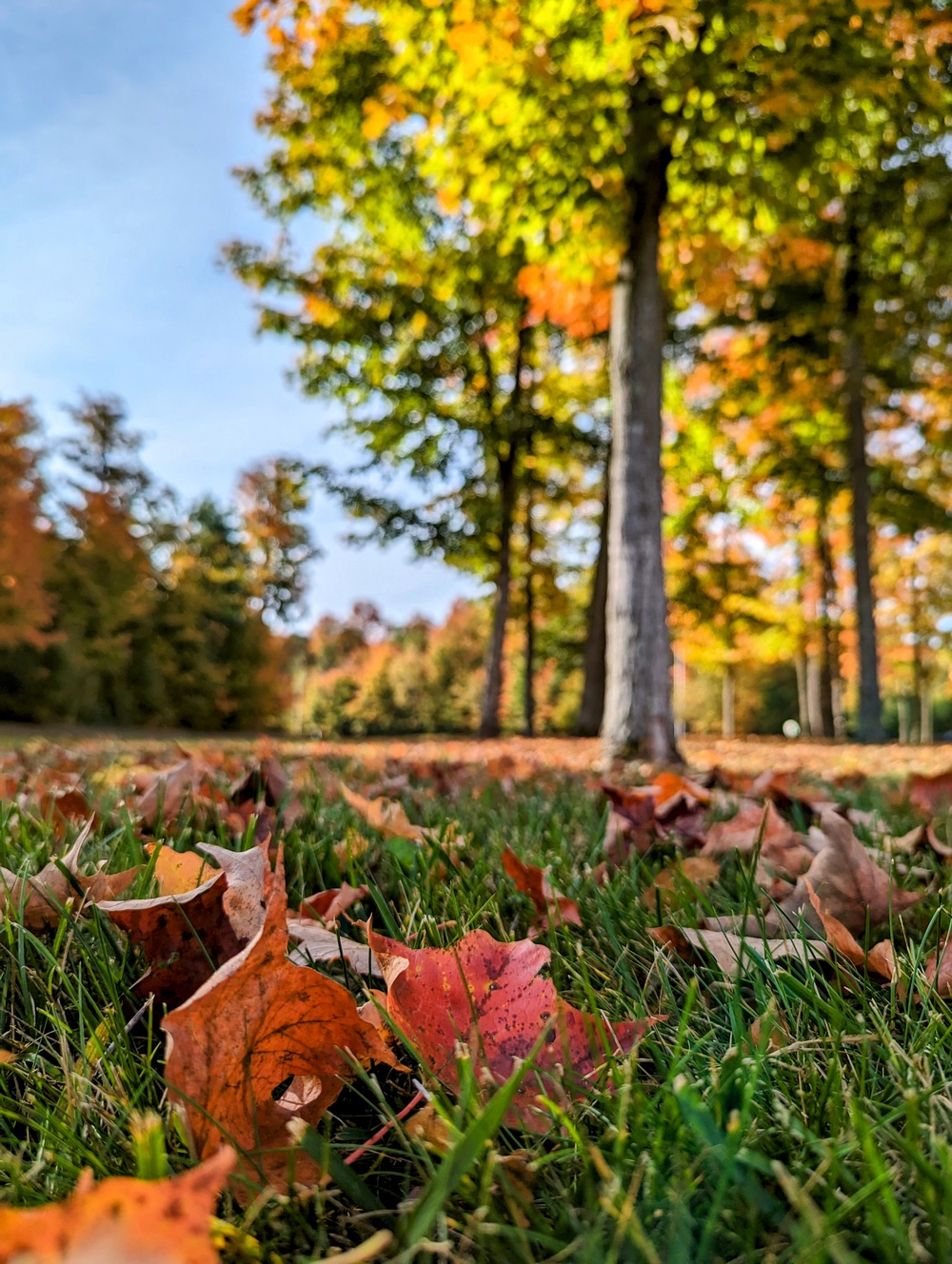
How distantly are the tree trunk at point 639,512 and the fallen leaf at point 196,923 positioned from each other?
13.4 ft

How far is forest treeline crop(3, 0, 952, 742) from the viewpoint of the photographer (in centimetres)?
446

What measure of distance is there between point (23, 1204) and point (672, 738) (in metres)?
4.65

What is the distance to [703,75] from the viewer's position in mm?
4367

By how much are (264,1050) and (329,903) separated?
47 centimetres

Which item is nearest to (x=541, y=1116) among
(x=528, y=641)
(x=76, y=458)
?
(x=528, y=641)

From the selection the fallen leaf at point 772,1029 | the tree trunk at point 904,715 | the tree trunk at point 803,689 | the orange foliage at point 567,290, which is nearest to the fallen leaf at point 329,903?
the fallen leaf at point 772,1029

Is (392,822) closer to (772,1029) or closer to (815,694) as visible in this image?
(772,1029)

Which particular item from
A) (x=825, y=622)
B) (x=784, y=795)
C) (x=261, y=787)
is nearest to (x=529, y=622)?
(x=825, y=622)

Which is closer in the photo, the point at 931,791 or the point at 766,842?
the point at 766,842

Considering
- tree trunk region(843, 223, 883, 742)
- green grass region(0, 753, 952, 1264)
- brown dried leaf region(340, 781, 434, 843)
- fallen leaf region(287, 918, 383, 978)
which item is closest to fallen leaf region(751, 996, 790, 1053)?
green grass region(0, 753, 952, 1264)

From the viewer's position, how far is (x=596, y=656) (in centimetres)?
1101

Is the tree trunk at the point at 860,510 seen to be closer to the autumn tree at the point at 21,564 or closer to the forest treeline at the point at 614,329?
the forest treeline at the point at 614,329

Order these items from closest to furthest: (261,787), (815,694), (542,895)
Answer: (542,895)
(261,787)
(815,694)

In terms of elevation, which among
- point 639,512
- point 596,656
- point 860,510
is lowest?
point 596,656
